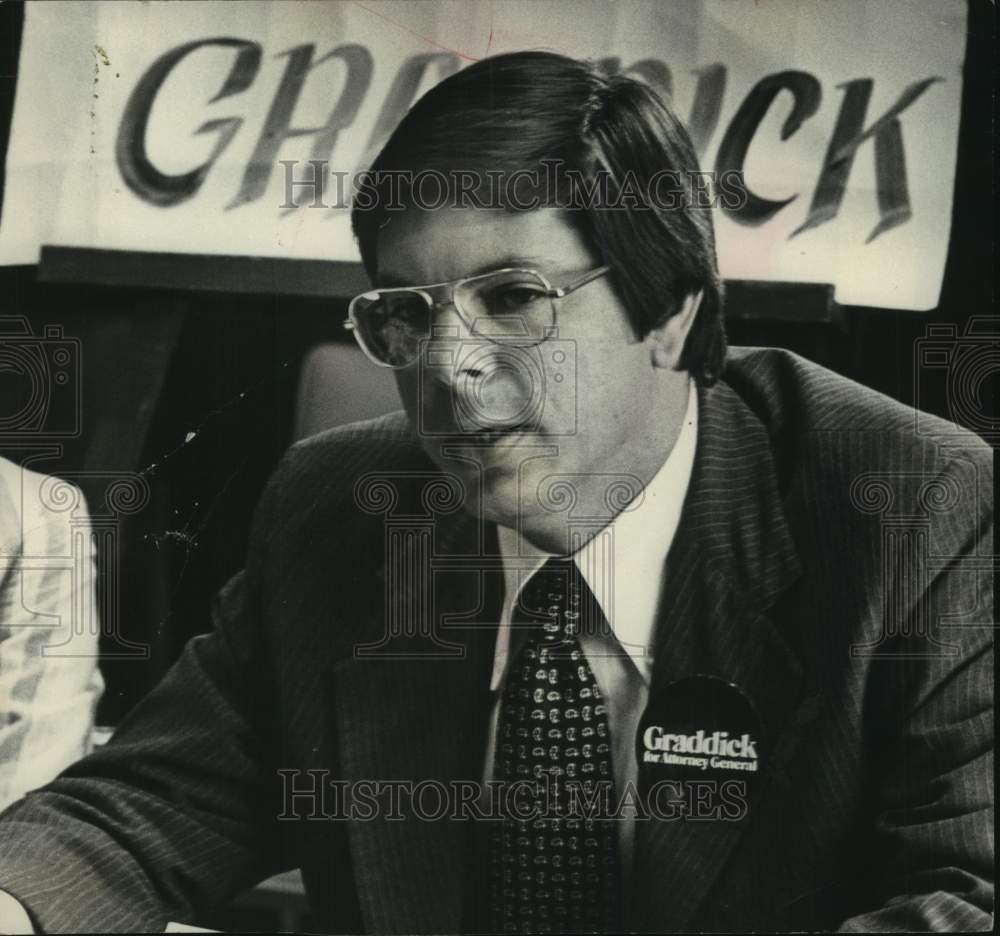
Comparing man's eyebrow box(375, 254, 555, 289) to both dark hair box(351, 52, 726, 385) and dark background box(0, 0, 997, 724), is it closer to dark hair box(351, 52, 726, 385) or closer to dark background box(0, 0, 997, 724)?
dark hair box(351, 52, 726, 385)

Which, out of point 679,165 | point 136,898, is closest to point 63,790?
point 136,898

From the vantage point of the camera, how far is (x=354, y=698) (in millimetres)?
2289

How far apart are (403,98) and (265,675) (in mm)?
1171

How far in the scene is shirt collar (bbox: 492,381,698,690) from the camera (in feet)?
7.49

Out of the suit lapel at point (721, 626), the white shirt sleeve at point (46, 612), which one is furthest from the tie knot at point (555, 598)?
the white shirt sleeve at point (46, 612)

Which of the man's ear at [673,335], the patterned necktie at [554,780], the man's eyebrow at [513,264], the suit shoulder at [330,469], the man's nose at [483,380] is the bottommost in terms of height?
the patterned necktie at [554,780]

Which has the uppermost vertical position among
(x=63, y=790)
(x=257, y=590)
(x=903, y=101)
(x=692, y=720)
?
(x=903, y=101)

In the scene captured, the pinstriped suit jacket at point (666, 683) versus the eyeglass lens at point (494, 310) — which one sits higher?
the eyeglass lens at point (494, 310)

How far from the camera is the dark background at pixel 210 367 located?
2.36 metres

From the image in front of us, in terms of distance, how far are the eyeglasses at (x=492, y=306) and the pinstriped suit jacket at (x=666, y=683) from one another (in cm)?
20

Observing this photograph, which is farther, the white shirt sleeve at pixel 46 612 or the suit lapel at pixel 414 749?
the white shirt sleeve at pixel 46 612

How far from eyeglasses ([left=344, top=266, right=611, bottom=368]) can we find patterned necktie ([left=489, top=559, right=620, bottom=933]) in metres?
0.48

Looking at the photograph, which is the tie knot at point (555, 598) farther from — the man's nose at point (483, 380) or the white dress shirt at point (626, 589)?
the man's nose at point (483, 380)

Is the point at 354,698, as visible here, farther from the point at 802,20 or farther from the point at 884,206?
the point at 802,20
